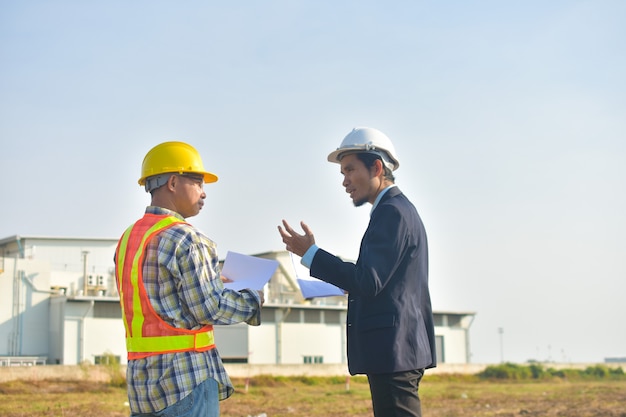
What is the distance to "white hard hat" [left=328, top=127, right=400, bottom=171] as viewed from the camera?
4352 millimetres

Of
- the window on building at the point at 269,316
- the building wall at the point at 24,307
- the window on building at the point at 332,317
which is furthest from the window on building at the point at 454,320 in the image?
the building wall at the point at 24,307

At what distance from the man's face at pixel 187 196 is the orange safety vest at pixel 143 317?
0.18 m

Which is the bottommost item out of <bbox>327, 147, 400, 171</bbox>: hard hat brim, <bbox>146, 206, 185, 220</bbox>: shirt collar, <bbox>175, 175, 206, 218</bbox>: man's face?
<bbox>146, 206, 185, 220</bbox>: shirt collar

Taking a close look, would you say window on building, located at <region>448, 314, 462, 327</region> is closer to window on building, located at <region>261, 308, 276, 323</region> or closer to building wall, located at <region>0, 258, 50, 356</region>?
window on building, located at <region>261, 308, 276, 323</region>

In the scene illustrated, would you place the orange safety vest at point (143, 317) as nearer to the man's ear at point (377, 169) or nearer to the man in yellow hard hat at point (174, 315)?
the man in yellow hard hat at point (174, 315)

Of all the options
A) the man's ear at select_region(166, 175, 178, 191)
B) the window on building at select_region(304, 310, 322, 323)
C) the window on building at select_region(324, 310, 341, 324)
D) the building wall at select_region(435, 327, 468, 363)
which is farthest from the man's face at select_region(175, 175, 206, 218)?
the building wall at select_region(435, 327, 468, 363)

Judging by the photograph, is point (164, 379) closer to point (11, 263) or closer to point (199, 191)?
point (199, 191)

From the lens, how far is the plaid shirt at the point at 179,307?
3588 mm

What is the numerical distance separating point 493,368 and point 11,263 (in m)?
25.2

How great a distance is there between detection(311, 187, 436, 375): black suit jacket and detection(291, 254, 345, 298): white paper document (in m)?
0.38

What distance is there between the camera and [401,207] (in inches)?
165

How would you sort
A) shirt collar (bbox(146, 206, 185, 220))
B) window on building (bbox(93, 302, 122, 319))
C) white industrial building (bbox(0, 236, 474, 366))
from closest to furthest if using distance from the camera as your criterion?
shirt collar (bbox(146, 206, 185, 220))
white industrial building (bbox(0, 236, 474, 366))
window on building (bbox(93, 302, 122, 319))

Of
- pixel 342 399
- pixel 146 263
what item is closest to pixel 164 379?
pixel 146 263

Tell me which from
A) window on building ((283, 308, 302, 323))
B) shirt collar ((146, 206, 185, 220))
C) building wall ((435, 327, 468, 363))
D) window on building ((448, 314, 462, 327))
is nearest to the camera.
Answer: shirt collar ((146, 206, 185, 220))
